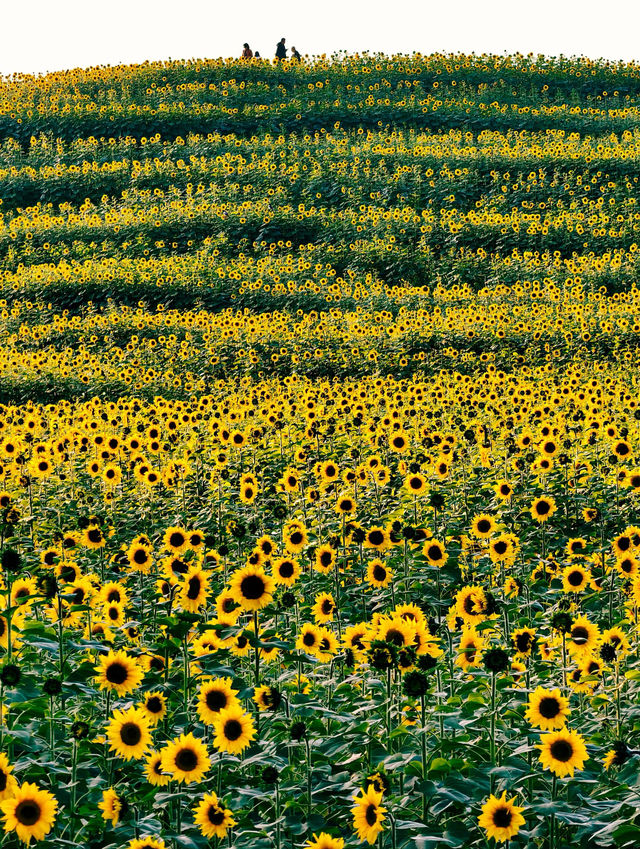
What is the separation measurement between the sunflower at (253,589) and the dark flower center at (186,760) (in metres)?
0.92

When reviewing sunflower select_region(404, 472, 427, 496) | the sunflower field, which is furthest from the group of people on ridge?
sunflower select_region(404, 472, 427, 496)

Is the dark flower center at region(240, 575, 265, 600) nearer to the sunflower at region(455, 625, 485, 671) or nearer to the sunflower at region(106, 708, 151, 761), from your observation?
the sunflower at region(106, 708, 151, 761)

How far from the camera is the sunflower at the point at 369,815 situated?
255 cm

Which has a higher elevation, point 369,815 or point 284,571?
point 284,571

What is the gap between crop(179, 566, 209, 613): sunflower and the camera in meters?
3.94

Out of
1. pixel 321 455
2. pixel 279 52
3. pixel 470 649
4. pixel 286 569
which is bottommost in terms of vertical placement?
pixel 321 455

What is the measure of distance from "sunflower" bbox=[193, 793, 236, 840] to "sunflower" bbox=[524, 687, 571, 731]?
3.73ft

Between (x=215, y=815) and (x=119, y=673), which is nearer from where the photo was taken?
(x=215, y=815)

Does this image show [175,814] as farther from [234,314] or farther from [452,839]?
[234,314]

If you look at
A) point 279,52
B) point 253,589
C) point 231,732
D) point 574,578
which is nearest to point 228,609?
point 253,589

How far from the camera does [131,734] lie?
117 inches

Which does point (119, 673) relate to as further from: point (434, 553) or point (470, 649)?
point (434, 553)

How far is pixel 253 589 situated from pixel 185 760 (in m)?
0.99

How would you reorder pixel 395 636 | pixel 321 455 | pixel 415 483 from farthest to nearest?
pixel 321 455, pixel 415 483, pixel 395 636
